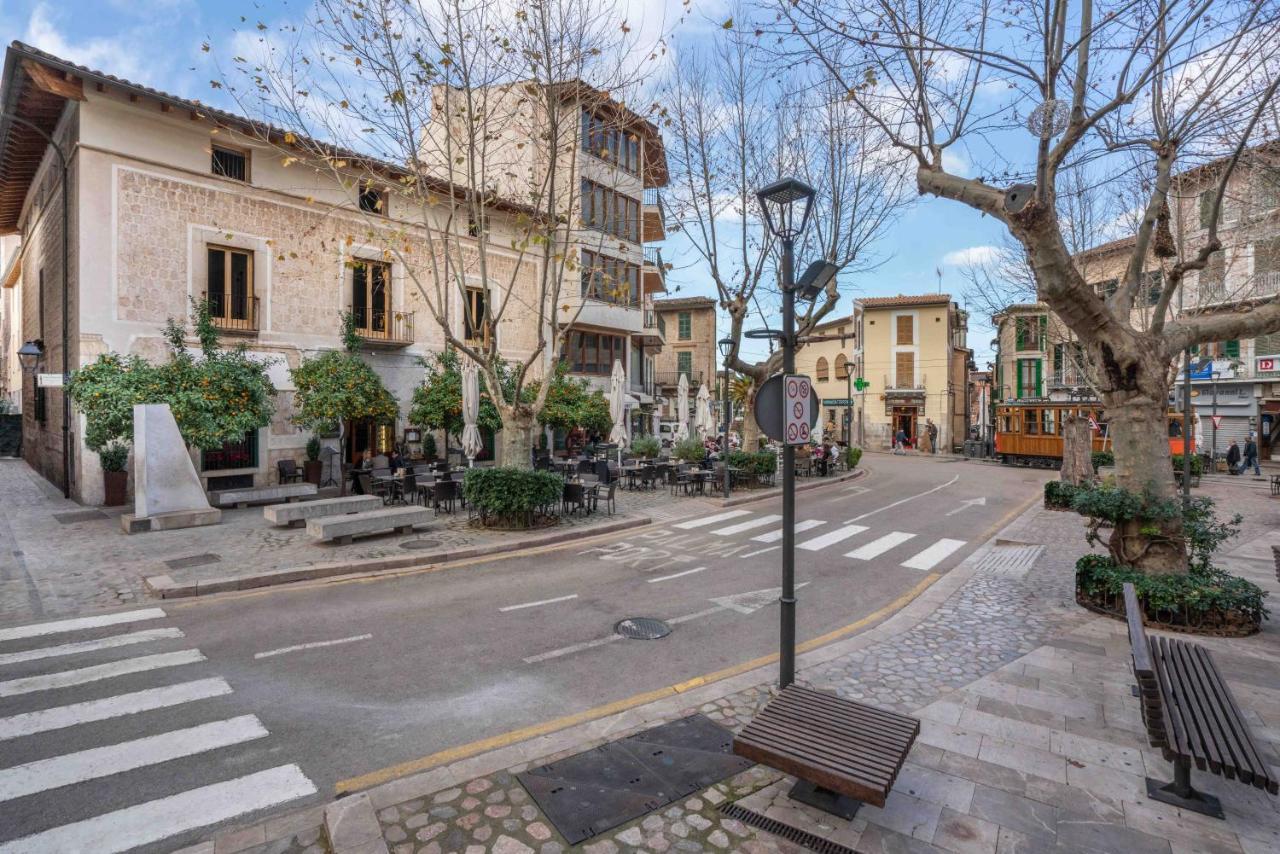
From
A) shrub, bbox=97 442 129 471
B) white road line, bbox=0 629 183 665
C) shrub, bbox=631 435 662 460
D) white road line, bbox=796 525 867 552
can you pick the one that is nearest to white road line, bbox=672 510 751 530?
white road line, bbox=796 525 867 552

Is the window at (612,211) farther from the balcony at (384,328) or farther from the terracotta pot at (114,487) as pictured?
the terracotta pot at (114,487)

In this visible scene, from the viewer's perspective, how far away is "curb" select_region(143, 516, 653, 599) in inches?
314

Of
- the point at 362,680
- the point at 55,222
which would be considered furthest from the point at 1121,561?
the point at 55,222

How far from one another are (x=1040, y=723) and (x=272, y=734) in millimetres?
5796

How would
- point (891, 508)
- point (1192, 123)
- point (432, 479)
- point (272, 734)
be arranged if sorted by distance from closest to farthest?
point (272, 734) < point (1192, 123) < point (432, 479) < point (891, 508)

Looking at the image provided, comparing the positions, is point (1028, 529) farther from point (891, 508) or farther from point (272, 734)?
point (272, 734)

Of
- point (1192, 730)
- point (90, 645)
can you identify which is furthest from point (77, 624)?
point (1192, 730)

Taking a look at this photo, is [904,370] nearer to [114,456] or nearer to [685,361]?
[685,361]

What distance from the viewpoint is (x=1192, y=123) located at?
23.9ft

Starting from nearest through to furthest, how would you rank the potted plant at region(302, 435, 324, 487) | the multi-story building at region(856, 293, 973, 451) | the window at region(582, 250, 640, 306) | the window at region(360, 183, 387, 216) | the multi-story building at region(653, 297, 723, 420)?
the potted plant at region(302, 435, 324, 487)
the window at region(360, 183, 387, 216)
the window at region(582, 250, 640, 306)
the multi-story building at region(856, 293, 973, 451)
the multi-story building at region(653, 297, 723, 420)

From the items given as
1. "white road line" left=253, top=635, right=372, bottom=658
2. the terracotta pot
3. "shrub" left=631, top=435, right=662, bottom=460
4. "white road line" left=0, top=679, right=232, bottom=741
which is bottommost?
"white road line" left=253, top=635, right=372, bottom=658

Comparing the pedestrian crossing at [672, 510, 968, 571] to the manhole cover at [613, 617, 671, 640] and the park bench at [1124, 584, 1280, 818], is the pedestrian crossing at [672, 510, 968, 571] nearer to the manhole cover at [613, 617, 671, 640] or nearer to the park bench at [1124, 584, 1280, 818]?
the manhole cover at [613, 617, 671, 640]

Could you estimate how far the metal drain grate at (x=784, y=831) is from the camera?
10.8 ft

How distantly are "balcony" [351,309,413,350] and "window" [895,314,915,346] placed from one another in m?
34.9
